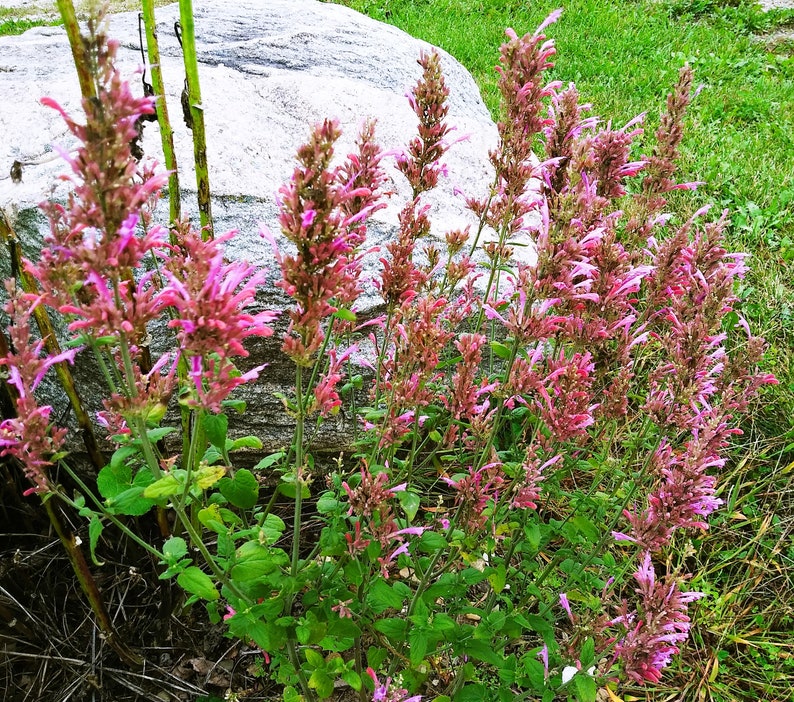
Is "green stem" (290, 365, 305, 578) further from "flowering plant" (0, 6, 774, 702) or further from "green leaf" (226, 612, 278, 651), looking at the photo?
"green leaf" (226, 612, 278, 651)

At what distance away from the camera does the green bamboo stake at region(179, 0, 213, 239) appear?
1693 mm

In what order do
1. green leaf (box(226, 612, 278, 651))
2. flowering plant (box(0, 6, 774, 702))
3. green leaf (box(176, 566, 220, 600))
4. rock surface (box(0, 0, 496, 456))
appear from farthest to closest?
rock surface (box(0, 0, 496, 456)) → green leaf (box(226, 612, 278, 651)) → green leaf (box(176, 566, 220, 600)) → flowering plant (box(0, 6, 774, 702))

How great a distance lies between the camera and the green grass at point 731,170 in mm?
2908

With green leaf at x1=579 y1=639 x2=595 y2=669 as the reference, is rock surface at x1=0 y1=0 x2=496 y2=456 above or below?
above

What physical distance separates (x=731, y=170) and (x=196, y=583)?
18.8 feet

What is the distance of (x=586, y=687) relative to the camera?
6.03 feet

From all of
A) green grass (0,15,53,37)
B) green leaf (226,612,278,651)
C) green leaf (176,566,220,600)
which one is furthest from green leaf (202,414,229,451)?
green grass (0,15,53,37)

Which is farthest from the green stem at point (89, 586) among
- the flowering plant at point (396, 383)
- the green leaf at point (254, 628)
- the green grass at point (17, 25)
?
the green grass at point (17, 25)

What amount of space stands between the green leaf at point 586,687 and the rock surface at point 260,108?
1673mm

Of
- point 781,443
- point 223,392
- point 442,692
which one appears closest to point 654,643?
point 442,692

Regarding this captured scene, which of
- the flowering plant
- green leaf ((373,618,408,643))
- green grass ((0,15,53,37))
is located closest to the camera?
the flowering plant

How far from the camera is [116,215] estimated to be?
113cm

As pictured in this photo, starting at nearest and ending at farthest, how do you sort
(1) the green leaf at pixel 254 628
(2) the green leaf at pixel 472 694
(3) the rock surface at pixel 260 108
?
(1) the green leaf at pixel 254 628, (2) the green leaf at pixel 472 694, (3) the rock surface at pixel 260 108

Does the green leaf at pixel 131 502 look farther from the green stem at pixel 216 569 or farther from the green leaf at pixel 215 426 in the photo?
the green leaf at pixel 215 426
